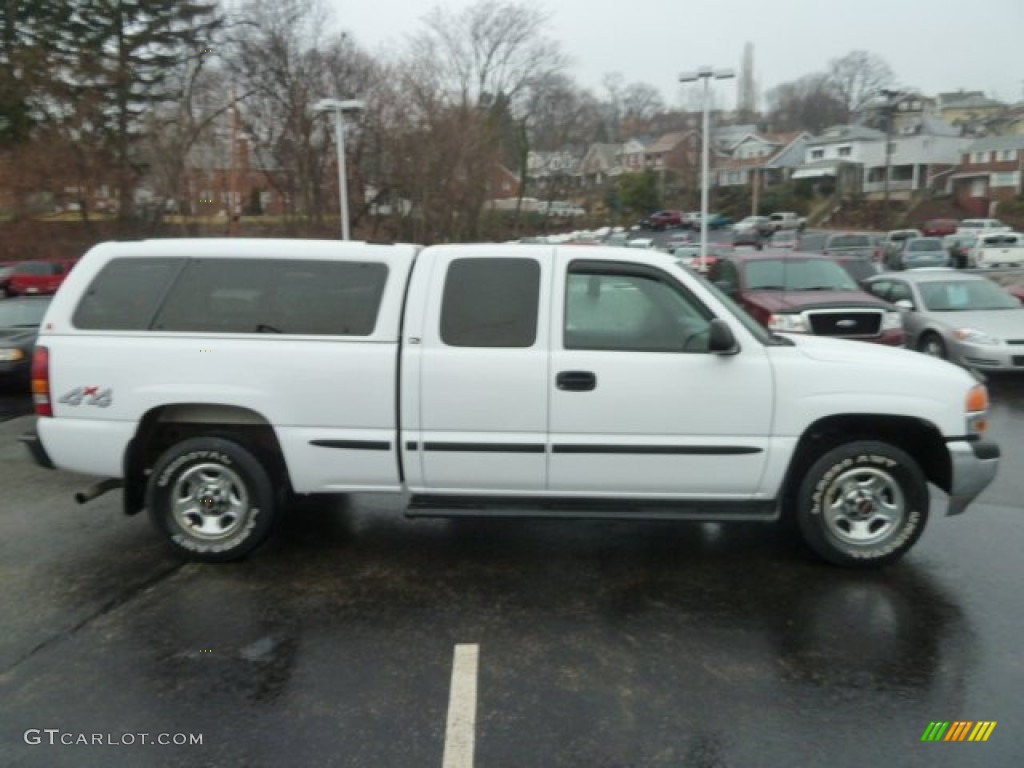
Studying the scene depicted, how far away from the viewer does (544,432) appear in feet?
15.0

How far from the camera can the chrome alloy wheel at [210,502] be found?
16.0 ft

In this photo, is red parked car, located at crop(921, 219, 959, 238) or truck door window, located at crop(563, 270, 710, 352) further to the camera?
red parked car, located at crop(921, 219, 959, 238)

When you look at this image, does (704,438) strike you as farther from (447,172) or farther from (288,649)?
(447,172)

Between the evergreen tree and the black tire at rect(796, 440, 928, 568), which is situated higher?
the evergreen tree

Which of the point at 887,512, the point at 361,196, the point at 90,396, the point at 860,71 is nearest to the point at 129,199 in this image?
the point at 361,196

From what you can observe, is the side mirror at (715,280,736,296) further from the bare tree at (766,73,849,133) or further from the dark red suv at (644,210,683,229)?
the bare tree at (766,73,849,133)

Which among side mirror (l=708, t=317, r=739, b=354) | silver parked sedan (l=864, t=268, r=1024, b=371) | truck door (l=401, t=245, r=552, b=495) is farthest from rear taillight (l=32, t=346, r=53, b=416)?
silver parked sedan (l=864, t=268, r=1024, b=371)

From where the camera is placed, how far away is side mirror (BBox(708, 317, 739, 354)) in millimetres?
4438

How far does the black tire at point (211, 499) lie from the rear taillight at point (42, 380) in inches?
29.6

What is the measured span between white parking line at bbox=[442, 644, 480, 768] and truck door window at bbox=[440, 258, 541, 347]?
66.9 inches

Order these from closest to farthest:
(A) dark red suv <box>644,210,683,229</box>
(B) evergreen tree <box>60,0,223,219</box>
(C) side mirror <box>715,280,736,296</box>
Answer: (C) side mirror <box>715,280,736,296</box> < (B) evergreen tree <box>60,0,223,219</box> < (A) dark red suv <box>644,210,683,229</box>

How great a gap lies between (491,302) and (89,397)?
8.11 ft

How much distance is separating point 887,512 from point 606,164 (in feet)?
301

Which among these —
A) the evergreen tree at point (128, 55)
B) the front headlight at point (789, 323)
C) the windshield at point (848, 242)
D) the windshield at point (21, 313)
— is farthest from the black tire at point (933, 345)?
the evergreen tree at point (128, 55)
